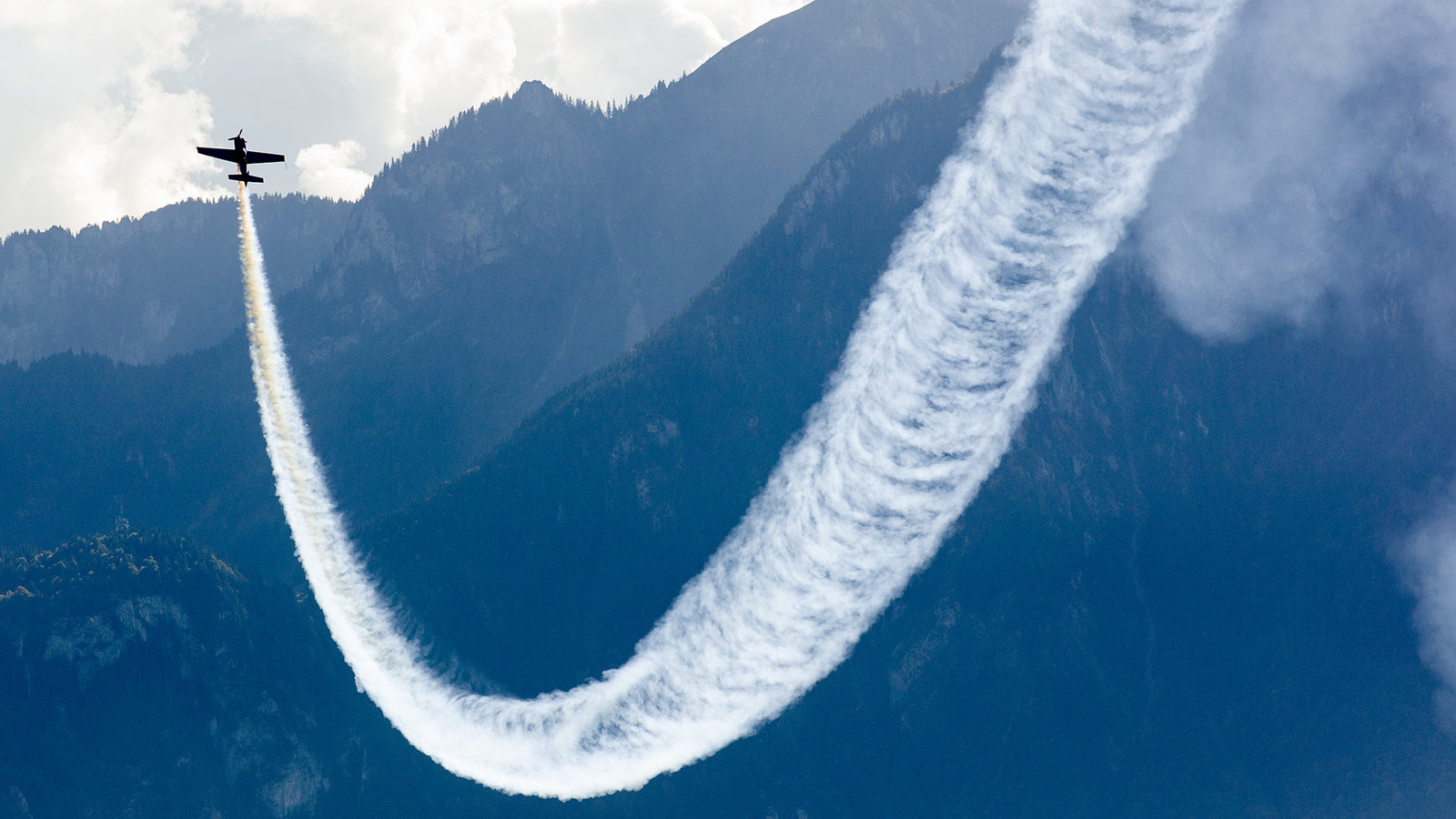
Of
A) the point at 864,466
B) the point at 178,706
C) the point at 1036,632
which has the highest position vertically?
the point at 864,466

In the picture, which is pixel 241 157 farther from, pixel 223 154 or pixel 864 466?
pixel 864 466

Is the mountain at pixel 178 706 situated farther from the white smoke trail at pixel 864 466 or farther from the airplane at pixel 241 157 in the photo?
the airplane at pixel 241 157

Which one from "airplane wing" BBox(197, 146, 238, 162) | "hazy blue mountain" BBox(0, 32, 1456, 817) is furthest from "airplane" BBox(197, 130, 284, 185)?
"hazy blue mountain" BBox(0, 32, 1456, 817)

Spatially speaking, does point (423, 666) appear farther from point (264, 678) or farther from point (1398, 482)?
point (1398, 482)

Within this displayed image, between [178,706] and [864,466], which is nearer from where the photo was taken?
[864,466]

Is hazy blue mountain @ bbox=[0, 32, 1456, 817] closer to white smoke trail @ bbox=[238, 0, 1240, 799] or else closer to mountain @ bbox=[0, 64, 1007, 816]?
mountain @ bbox=[0, 64, 1007, 816]

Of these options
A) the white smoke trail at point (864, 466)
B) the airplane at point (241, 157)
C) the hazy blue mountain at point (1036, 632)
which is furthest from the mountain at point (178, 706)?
the airplane at point (241, 157)

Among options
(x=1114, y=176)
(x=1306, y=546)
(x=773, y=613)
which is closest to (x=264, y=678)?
(x=773, y=613)

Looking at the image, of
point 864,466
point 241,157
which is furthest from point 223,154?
point 864,466
